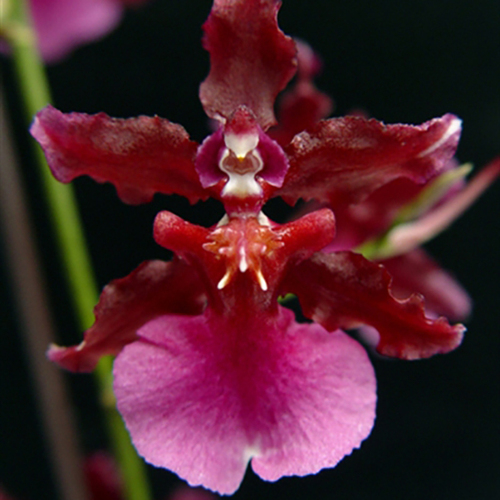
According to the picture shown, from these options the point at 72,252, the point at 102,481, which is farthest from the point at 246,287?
the point at 102,481

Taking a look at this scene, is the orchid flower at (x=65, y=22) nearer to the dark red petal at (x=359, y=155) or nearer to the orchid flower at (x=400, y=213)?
the orchid flower at (x=400, y=213)

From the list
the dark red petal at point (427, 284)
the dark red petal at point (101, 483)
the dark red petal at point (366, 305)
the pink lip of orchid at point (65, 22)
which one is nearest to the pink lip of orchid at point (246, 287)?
the dark red petal at point (366, 305)

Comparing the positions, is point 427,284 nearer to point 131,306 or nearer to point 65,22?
point 131,306

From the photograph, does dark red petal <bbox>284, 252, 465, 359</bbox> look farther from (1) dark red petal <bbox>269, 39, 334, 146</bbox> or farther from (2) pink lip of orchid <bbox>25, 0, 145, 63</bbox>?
(2) pink lip of orchid <bbox>25, 0, 145, 63</bbox>

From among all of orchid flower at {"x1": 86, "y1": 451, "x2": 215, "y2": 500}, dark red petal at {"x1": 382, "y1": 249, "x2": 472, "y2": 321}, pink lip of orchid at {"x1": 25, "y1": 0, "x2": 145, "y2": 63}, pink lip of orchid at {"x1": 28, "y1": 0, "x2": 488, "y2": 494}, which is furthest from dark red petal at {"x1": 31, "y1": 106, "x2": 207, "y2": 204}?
pink lip of orchid at {"x1": 25, "y1": 0, "x2": 145, "y2": 63}

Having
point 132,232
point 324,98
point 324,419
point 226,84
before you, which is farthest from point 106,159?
point 132,232

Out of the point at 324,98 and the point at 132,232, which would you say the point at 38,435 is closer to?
the point at 132,232

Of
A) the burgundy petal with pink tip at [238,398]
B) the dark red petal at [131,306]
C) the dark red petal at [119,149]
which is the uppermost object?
the dark red petal at [119,149]
